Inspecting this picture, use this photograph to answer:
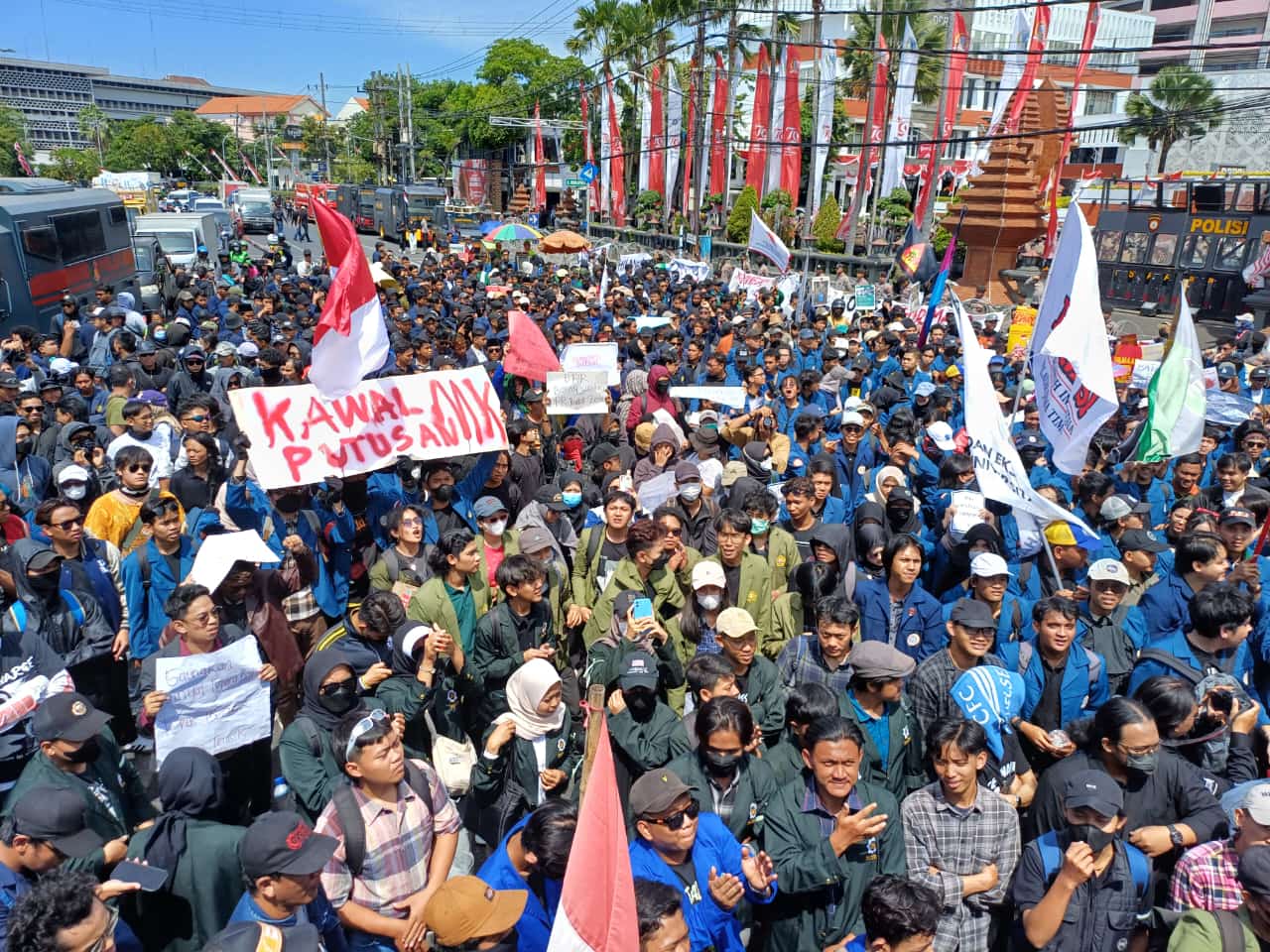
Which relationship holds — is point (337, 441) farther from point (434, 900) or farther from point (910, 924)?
point (910, 924)

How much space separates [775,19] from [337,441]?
33727mm

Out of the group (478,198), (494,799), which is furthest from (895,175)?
(478,198)

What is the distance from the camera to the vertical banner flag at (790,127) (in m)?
27.0

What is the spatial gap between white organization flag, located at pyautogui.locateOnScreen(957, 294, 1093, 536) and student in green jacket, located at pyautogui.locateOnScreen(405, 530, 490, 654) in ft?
10.3

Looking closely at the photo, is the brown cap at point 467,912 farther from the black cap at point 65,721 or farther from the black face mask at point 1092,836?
the black face mask at point 1092,836

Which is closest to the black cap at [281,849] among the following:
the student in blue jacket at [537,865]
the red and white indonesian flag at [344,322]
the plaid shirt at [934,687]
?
the student in blue jacket at [537,865]

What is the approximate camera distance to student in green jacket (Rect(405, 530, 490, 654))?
15.9 feet

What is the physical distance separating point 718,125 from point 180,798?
39796 millimetres

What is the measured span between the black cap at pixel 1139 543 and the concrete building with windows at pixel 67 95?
127 metres

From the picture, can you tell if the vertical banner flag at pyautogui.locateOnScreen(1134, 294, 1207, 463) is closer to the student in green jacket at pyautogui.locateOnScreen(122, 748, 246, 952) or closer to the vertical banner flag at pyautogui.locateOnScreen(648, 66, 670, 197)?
the student in green jacket at pyautogui.locateOnScreen(122, 748, 246, 952)

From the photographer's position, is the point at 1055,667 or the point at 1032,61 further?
the point at 1032,61

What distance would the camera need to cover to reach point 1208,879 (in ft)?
10.0

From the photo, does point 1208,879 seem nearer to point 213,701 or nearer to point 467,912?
point 467,912

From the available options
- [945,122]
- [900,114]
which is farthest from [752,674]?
[945,122]
